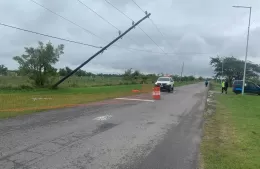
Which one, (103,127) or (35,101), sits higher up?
(103,127)

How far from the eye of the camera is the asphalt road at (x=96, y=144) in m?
4.64

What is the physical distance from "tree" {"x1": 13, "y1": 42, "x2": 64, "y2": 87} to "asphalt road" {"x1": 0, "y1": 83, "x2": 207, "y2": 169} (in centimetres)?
1998

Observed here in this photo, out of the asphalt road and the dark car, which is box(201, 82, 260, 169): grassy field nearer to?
the asphalt road

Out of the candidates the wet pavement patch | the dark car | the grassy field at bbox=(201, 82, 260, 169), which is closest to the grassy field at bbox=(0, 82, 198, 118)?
the wet pavement patch

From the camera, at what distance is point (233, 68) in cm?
6725

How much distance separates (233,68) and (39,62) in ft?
181

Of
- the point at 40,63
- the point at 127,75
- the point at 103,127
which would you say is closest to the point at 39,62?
the point at 40,63

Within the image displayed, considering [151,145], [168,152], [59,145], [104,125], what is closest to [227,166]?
[168,152]

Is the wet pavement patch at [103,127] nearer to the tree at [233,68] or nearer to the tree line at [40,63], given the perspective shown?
the tree line at [40,63]

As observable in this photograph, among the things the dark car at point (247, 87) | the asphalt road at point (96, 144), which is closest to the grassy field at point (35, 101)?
the asphalt road at point (96, 144)

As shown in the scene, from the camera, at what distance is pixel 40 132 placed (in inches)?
267

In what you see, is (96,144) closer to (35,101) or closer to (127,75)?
(35,101)

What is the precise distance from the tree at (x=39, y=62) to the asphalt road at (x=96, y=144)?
65.5 ft

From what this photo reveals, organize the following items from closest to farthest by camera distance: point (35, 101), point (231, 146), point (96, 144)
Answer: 1. point (96, 144)
2. point (231, 146)
3. point (35, 101)
